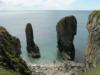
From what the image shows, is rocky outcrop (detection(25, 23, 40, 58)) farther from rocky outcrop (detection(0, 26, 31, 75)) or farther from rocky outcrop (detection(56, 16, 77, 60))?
rocky outcrop (detection(0, 26, 31, 75))

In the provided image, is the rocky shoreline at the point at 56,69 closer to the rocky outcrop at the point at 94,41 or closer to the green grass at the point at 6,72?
the rocky outcrop at the point at 94,41

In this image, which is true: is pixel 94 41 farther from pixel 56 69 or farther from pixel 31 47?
pixel 31 47

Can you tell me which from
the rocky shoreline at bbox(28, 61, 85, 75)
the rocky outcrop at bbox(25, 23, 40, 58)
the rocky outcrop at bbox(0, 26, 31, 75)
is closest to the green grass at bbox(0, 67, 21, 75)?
the rocky outcrop at bbox(0, 26, 31, 75)

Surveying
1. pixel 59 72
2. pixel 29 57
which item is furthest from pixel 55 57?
pixel 59 72

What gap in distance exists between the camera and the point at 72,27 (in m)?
72.6

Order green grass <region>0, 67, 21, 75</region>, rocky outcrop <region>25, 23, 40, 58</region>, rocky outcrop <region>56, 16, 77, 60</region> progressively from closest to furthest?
1. green grass <region>0, 67, 21, 75</region>
2. rocky outcrop <region>25, 23, 40, 58</region>
3. rocky outcrop <region>56, 16, 77, 60</region>

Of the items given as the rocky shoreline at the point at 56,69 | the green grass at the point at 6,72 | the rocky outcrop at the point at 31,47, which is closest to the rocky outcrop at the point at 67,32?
the rocky outcrop at the point at 31,47

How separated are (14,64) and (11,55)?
858mm

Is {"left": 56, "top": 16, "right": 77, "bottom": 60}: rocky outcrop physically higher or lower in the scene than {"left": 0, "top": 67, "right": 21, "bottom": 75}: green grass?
lower

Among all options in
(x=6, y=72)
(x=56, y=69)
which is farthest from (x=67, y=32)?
(x=6, y=72)

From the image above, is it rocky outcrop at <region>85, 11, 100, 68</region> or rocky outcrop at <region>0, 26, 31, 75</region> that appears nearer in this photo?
rocky outcrop at <region>0, 26, 31, 75</region>

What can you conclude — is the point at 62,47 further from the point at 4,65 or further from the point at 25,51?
the point at 4,65

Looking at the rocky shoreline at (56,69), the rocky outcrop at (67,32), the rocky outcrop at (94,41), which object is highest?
the rocky outcrop at (94,41)

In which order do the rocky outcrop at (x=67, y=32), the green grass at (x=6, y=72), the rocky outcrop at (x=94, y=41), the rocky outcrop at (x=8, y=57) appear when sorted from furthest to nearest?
the rocky outcrop at (x=67, y=32) < the rocky outcrop at (x=94, y=41) < the rocky outcrop at (x=8, y=57) < the green grass at (x=6, y=72)
